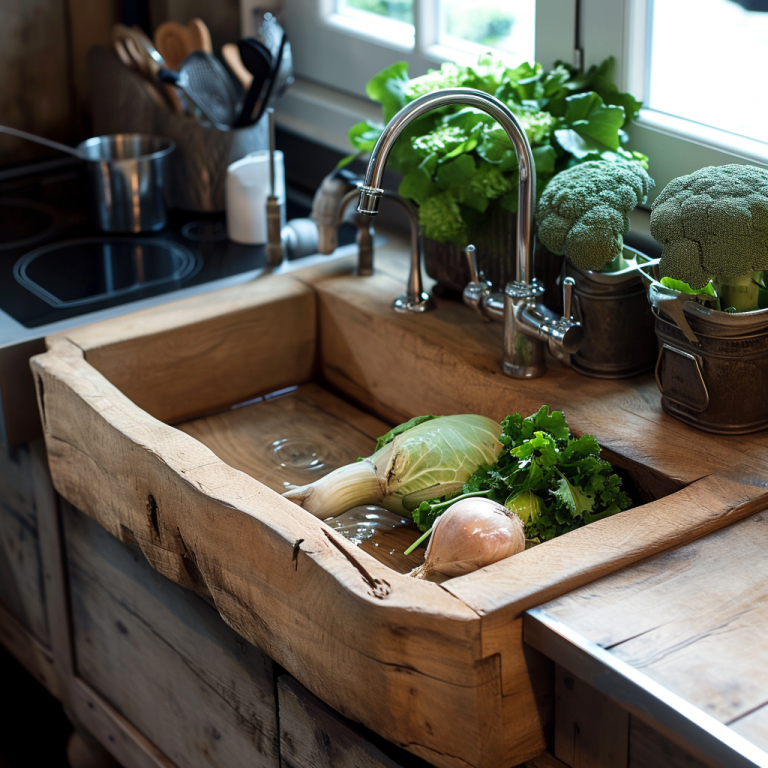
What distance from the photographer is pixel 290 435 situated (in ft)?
4.98

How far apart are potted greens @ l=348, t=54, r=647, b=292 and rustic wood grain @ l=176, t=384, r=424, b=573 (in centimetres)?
27

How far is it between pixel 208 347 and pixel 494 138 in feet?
1.75

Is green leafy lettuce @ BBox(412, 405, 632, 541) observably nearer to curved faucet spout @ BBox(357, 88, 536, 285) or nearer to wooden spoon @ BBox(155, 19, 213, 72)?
curved faucet spout @ BBox(357, 88, 536, 285)

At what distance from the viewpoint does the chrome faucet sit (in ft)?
3.80

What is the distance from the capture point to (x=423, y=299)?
5.06 feet

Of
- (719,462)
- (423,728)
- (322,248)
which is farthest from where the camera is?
(322,248)

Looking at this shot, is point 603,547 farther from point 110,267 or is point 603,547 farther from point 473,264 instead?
point 110,267

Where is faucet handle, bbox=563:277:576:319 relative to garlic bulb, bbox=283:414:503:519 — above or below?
above

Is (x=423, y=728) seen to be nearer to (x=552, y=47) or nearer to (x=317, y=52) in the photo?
(x=552, y=47)

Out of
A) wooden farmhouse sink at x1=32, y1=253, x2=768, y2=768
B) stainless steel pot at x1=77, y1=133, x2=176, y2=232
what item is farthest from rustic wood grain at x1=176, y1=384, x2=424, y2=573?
stainless steel pot at x1=77, y1=133, x2=176, y2=232

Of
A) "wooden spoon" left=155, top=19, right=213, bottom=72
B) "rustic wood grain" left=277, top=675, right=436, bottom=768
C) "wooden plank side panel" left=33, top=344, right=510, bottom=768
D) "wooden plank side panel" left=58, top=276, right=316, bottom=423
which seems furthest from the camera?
"wooden spoon" left=155, top=19, right=213, bottom=72

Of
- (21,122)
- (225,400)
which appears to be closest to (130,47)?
(21,122)

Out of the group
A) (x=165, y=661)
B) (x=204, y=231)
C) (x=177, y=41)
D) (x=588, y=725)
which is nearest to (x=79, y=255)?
(x=204, y=231)

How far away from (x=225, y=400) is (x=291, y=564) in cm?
66
